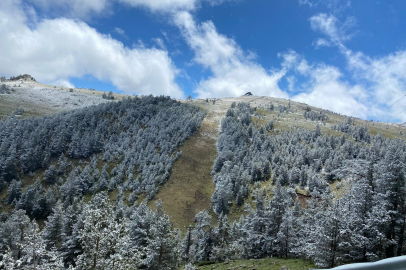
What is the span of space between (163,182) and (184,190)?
11.8 m

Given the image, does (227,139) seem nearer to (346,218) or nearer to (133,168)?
(133,168)

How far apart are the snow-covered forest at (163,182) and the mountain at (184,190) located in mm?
227

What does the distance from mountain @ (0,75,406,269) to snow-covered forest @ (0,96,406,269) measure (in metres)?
0.23

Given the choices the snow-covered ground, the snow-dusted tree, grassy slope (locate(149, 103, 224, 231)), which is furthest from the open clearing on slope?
the snow-covered ground

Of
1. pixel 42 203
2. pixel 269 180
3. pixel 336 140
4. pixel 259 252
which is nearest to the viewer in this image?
pixel 259 252

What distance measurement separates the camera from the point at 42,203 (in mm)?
91188

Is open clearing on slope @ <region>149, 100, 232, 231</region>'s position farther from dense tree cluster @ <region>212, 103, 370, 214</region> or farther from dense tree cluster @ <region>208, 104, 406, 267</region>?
dense tree cluster @ <region>208, 104, 406, 267</region>

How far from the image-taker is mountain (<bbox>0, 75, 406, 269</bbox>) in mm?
25938

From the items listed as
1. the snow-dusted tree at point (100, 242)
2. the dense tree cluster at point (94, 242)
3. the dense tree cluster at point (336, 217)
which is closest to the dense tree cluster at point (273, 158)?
the dense tree cluster at point (336, 217)

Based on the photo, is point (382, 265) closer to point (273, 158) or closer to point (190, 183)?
point (190, 183)

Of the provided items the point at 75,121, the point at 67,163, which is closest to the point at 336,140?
the point at 67,163

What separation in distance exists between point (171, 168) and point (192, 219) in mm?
36080

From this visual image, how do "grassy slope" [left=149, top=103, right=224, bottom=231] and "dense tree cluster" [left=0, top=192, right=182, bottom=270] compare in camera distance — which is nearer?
"dense tree cluster" [left=0, top=192, right=182, bottom=270]

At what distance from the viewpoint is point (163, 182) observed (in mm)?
117312
